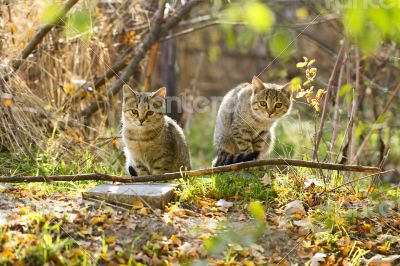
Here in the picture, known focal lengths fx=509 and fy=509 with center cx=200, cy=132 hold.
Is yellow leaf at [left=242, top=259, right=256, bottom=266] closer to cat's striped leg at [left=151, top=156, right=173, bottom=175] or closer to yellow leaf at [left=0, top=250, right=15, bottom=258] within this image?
yellow leaf at [left=0, top=250, right=15, bottom=258]

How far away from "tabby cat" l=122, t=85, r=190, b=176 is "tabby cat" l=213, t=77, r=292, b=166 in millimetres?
584

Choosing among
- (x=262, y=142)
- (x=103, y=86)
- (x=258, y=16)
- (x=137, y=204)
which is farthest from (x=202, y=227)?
(x=103, y=86)

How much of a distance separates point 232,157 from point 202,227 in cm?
176

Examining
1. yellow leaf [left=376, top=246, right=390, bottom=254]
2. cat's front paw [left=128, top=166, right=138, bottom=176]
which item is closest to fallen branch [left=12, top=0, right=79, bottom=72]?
cat's front paw [left=128, top=166, right=138, bottom=176]

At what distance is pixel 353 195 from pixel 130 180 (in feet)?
5.83

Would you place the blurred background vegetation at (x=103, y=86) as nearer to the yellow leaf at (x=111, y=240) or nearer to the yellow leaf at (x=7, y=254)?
the yellow leaf at (x=111, y=240)

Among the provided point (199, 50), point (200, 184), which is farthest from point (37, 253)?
point (199, 50)

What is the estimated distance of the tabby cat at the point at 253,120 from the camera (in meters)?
4.99

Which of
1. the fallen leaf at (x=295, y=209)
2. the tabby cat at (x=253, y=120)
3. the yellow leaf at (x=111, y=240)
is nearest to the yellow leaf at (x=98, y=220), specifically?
the yellow leaf at (x=111, y=240)

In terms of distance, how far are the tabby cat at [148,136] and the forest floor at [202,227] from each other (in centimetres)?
65

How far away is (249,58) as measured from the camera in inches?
480

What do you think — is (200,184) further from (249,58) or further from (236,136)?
(249,58)

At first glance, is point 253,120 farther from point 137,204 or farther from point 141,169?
point 137,204

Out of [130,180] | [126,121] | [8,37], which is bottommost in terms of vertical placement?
[130,180]
